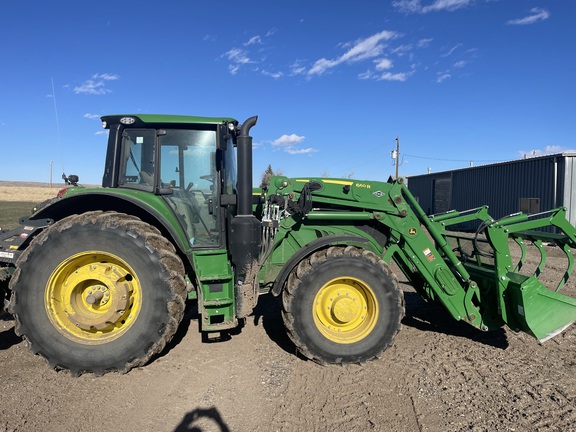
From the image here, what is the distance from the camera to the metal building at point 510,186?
14.1 metres

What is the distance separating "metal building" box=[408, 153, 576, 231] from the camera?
1407cm

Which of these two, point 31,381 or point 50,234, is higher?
point 50,234

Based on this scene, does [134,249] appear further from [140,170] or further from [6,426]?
[6,426]

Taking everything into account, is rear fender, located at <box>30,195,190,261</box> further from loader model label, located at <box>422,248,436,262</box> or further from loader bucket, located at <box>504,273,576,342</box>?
loader bucket, located at <box>504,273,576,342</box>

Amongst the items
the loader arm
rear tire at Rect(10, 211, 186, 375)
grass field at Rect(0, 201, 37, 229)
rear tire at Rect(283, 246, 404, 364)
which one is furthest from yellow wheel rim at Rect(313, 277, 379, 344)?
grass field at Rect(0, 201, 37, 229)

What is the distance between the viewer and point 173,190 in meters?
4.16

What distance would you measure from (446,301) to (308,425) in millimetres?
2155

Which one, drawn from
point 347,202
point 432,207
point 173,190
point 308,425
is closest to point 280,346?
point 308,425

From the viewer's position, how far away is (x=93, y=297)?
3.75 meters

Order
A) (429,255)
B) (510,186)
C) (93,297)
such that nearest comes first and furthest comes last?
(93,297)
(429,255)
(510,186)

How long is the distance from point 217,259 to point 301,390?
1496 mm

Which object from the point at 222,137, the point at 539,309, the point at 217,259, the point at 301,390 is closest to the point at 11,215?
the point at 217,259

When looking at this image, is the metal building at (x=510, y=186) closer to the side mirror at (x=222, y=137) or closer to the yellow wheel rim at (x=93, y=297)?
the side mirror at (x=222, y=137)

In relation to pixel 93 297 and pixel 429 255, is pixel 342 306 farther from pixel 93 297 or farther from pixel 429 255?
pixel 93 297
